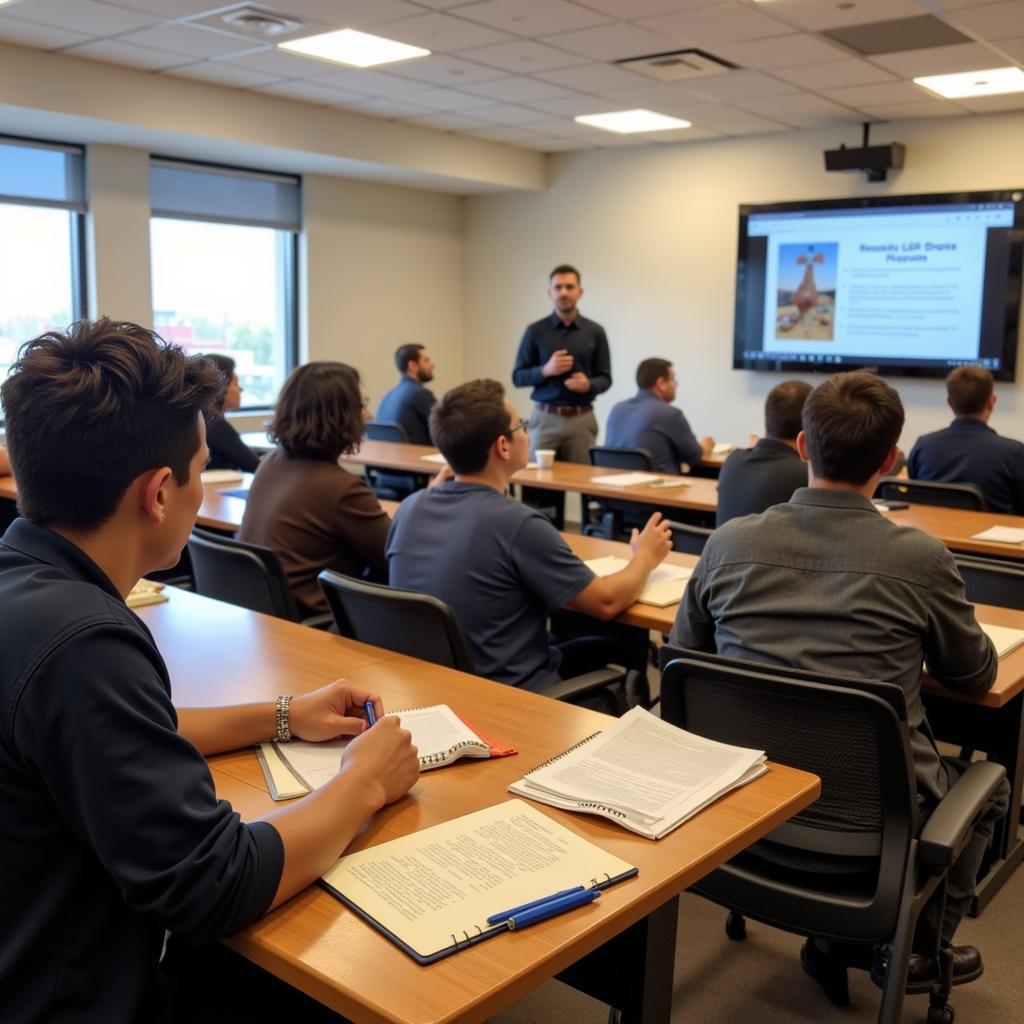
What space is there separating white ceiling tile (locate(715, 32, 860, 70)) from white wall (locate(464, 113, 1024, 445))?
173cm

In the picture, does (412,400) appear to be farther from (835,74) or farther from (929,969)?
(929,969)

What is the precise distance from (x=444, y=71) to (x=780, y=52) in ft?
5.91

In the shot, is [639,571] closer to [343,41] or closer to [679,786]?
[679,786]

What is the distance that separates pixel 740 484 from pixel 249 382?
5.24 m

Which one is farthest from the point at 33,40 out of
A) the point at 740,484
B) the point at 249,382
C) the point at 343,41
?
the point at 740,484

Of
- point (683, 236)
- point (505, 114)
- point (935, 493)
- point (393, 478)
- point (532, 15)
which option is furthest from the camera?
point (683, 236)

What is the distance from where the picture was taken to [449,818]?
1.35 meters

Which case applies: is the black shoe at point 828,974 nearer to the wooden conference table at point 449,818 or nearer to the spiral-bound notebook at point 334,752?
the wooden conference table at point 449,818

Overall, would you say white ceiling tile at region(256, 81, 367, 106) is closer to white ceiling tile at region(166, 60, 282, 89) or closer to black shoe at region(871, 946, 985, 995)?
white ceiling tile at region(166, 60, 282, 89)

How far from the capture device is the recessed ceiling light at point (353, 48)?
5.30 meters

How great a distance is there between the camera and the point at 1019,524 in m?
3.86

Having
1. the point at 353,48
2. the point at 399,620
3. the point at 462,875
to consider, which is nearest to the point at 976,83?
the point at 353,48

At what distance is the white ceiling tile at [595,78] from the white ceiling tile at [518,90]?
10 centimetres

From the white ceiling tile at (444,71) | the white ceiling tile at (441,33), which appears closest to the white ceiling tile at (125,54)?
the white ceiling tile at (444,71)
